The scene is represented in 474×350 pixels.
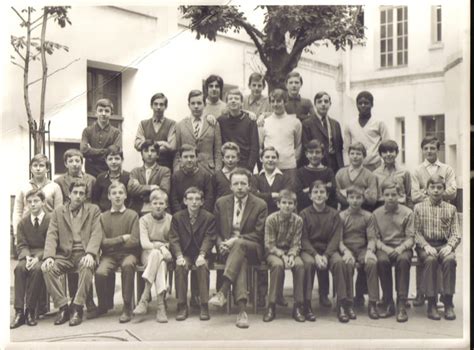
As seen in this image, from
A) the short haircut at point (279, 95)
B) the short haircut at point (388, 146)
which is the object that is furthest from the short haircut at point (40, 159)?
the short haircut at point (388, 146)

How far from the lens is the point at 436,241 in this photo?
15.4 ft

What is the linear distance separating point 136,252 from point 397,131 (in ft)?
5.40

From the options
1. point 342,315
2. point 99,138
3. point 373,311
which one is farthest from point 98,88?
point 373,311

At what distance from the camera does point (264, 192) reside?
4.65 m

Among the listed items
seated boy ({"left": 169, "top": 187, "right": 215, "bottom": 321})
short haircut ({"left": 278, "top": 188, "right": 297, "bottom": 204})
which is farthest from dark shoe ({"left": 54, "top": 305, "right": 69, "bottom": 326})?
short haircut ({"left": 278, "top": 188, "right": 297, "bottom": 204})

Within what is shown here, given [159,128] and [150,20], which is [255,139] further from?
[150,20]

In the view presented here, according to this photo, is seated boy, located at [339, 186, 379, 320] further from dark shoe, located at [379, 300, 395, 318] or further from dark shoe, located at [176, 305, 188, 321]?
dark shoe, located at [176, 305, 188, 321]

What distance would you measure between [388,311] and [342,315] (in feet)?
0.89

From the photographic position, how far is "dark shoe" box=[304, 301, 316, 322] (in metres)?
4.64

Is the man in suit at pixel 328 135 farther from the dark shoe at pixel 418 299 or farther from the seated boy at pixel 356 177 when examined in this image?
the dark shoe at pixel 418 299

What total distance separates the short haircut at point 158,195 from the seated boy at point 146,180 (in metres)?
0.01

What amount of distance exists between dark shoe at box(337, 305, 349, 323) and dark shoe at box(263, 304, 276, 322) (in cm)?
37

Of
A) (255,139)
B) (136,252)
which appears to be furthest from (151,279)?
(255,139)

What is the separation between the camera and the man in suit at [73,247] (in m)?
4.62
